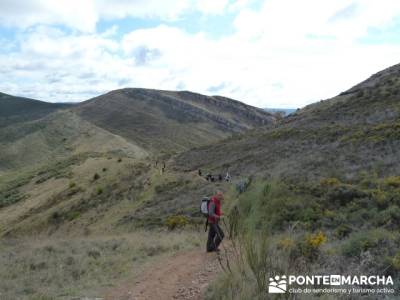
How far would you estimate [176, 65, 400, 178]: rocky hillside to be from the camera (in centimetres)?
1828

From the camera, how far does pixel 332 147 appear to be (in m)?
24.4

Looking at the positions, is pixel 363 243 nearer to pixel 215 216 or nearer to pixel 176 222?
pixel 215 216

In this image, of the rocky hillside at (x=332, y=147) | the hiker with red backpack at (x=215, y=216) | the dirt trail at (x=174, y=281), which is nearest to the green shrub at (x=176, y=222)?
the rocky hillside at (x=332, y=147)

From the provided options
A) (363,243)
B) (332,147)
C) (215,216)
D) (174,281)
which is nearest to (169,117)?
(332,147)

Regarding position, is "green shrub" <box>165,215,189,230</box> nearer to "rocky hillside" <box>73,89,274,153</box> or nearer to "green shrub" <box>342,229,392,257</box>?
"green shrub" <box>342,229,392,257</box>

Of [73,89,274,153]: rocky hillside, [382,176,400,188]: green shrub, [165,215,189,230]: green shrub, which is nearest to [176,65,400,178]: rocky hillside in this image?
[382,176,400,188]: green shrub

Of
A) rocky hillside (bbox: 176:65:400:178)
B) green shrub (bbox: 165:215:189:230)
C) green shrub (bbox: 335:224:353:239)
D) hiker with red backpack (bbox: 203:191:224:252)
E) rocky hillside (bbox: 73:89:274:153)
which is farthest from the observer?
rocky hillside (bbox: 73:89:274:153)

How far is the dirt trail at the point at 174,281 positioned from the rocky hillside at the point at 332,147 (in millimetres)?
6611

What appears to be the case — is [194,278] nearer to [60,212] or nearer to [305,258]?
[305,258]

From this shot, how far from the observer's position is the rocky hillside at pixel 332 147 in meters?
18.3

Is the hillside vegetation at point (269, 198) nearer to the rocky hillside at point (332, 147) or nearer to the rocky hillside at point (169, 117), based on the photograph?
the rocky hillside at point (332, 147)

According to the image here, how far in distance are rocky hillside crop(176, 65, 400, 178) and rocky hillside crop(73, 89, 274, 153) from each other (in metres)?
54.8

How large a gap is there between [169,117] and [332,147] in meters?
115

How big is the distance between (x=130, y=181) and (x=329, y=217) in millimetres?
25219
